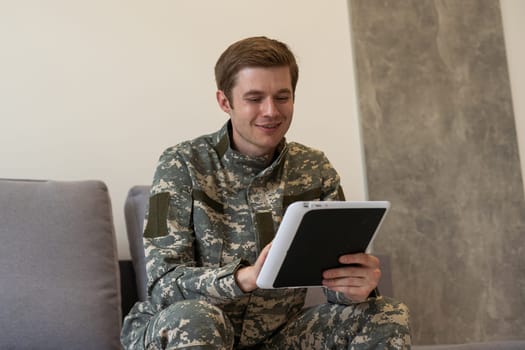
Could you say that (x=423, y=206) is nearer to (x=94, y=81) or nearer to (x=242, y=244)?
(x=242, y=244)

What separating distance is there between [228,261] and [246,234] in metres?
0.08

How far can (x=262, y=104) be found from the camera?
153cm

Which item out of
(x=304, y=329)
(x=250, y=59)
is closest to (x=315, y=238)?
(x=304, y=329)

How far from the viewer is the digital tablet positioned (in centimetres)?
117

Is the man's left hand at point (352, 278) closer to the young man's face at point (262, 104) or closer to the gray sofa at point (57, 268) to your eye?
the young man's face at point (262, 104)

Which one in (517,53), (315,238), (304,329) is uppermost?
(517,53)

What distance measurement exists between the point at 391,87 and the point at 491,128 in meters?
0.38

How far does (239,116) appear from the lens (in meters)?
1.55

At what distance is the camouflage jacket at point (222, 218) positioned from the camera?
138 cm

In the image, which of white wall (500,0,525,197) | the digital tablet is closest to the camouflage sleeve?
the digital tablet

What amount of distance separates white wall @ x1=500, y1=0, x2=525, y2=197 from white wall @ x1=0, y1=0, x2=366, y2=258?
0.62 m

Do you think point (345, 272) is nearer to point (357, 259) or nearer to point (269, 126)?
point (357, 259)

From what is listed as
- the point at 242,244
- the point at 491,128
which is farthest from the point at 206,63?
the point at 491,128

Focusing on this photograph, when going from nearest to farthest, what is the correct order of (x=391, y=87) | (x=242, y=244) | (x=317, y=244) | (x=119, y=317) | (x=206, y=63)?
1. (x=317, y=244)
2. (x=242, y=244)
3. (x=119, y=317)
4. (x=206, y=63)
5. (x=391, y=87)
